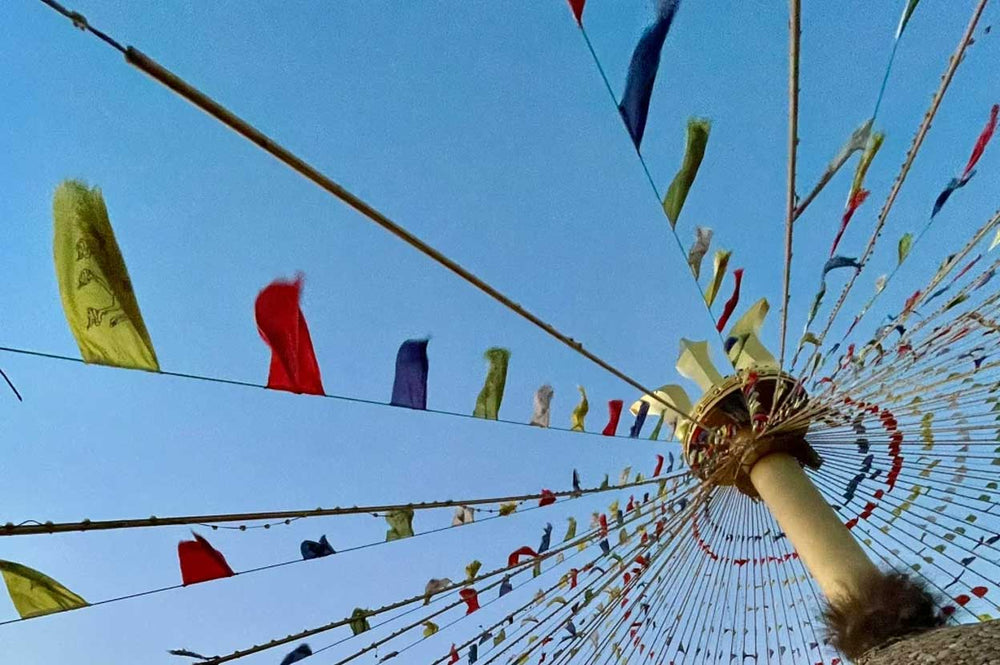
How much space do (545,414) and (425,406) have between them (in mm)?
1128

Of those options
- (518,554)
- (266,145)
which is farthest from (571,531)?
(266,145)

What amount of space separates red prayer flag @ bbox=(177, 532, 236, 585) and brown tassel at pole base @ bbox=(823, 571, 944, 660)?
3.62m

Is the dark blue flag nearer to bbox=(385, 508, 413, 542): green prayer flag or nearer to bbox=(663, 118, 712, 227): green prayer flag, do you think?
bbox=(385, 508, 413, 542): green prayer flag

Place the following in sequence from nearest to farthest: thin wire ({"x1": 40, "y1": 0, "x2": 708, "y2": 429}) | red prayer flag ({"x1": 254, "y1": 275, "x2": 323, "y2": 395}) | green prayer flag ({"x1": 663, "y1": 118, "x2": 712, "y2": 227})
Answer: thin wire ({"x1": 40, "y1": 0, "x2": 708, "y2": 429}) → red prayer flag ({"x1": 254, "y1": 275, "x2": 323, "y2": 395}) → green prayer flag ({"x1": 663, "y1": 118, "x2": 712, "y2": 227})

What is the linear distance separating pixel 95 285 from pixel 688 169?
2.47 meters

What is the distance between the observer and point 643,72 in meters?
2.35

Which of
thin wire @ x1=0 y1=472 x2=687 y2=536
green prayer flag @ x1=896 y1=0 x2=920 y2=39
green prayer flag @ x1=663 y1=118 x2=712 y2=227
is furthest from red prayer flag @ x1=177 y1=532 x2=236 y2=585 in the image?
green prayer flag @ x1=896 y1=0 x2=920 y2=39

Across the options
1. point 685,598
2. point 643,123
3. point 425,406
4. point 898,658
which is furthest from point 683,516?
point 643,123

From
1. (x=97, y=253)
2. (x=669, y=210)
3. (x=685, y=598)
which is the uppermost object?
(x=97, y=253)

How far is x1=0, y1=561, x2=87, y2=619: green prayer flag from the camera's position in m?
2.55

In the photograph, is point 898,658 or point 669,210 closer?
point 669,210

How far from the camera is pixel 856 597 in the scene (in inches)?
159

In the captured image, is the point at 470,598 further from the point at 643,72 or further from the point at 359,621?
the point at 643,72

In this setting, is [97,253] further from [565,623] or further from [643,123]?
[565,623]
